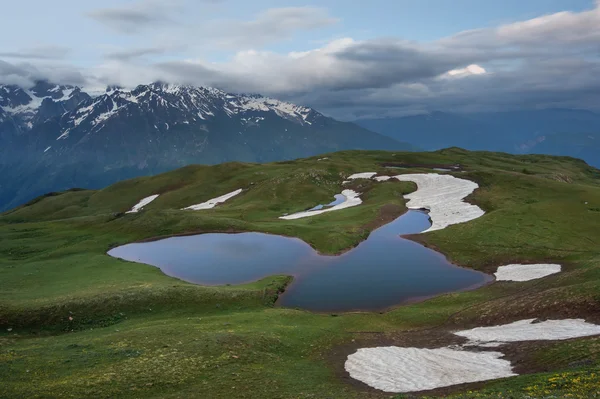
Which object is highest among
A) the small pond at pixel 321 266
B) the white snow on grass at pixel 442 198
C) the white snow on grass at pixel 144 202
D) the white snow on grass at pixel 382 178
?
the white snow on grass at pixel 382 178

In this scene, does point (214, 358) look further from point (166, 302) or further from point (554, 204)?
point (554, 204)

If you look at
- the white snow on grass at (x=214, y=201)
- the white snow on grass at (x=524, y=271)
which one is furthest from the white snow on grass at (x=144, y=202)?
the white snow on grass at (x=524, y=271)

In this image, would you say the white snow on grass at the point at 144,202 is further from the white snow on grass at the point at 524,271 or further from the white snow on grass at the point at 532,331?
the white snow on grass at the point at 532,331

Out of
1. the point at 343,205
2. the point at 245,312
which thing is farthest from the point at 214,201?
the point at 245,312

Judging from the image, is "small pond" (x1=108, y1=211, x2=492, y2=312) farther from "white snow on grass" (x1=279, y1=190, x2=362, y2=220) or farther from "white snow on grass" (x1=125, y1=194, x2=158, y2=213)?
"white snow on grass" (x1=125, y1=194, x2=158, y2=213)

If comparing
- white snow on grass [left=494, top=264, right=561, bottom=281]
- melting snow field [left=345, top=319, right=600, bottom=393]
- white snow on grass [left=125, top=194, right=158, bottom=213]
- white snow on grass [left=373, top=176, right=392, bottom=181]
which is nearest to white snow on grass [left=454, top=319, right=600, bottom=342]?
melting snow field [left=345, top=319, right=600, bottom=393]

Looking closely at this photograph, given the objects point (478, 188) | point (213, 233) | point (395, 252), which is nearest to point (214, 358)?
point (395, 252)
